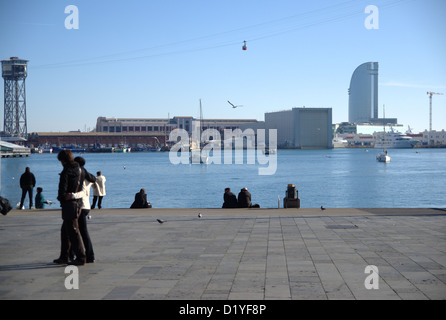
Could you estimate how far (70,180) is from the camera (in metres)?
7.45

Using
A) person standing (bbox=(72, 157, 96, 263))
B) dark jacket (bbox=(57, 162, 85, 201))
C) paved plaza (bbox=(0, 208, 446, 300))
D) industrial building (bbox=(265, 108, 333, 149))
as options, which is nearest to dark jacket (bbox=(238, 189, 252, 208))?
paved plaza (bbox=(0, 208, 446, 300))

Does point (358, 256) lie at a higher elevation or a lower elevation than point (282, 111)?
lower

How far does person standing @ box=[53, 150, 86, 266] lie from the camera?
291 inches

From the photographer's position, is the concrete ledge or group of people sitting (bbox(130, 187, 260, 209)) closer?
the concrete ledge

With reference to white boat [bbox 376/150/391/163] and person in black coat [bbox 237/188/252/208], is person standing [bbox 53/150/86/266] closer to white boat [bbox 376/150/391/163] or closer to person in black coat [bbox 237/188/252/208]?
person in black coat [bbox 237/188/252/208]

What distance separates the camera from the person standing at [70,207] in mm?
7402

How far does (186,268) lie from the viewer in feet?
23.6

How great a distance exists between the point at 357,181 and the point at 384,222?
43463mm

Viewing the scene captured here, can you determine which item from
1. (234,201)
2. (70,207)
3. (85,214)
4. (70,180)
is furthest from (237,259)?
(234,201)

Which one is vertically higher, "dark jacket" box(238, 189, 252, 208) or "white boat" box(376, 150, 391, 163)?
"dark jacket" box(238, 189, 252, 208)

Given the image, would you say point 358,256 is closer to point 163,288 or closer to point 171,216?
point 163,288

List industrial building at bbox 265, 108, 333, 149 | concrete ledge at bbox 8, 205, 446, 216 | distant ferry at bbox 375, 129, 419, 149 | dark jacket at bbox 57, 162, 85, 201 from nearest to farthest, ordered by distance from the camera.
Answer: dark jacket at bbox 57, 162, 85, 201 → concrete ledge at bbox 8, 205, 446, 216 → industrial building at bbox 265, 108, 333, 149 → distant ferry at bbox 375, 129, 419, 149

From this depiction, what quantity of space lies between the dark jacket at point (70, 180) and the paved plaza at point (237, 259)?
3.63ft
